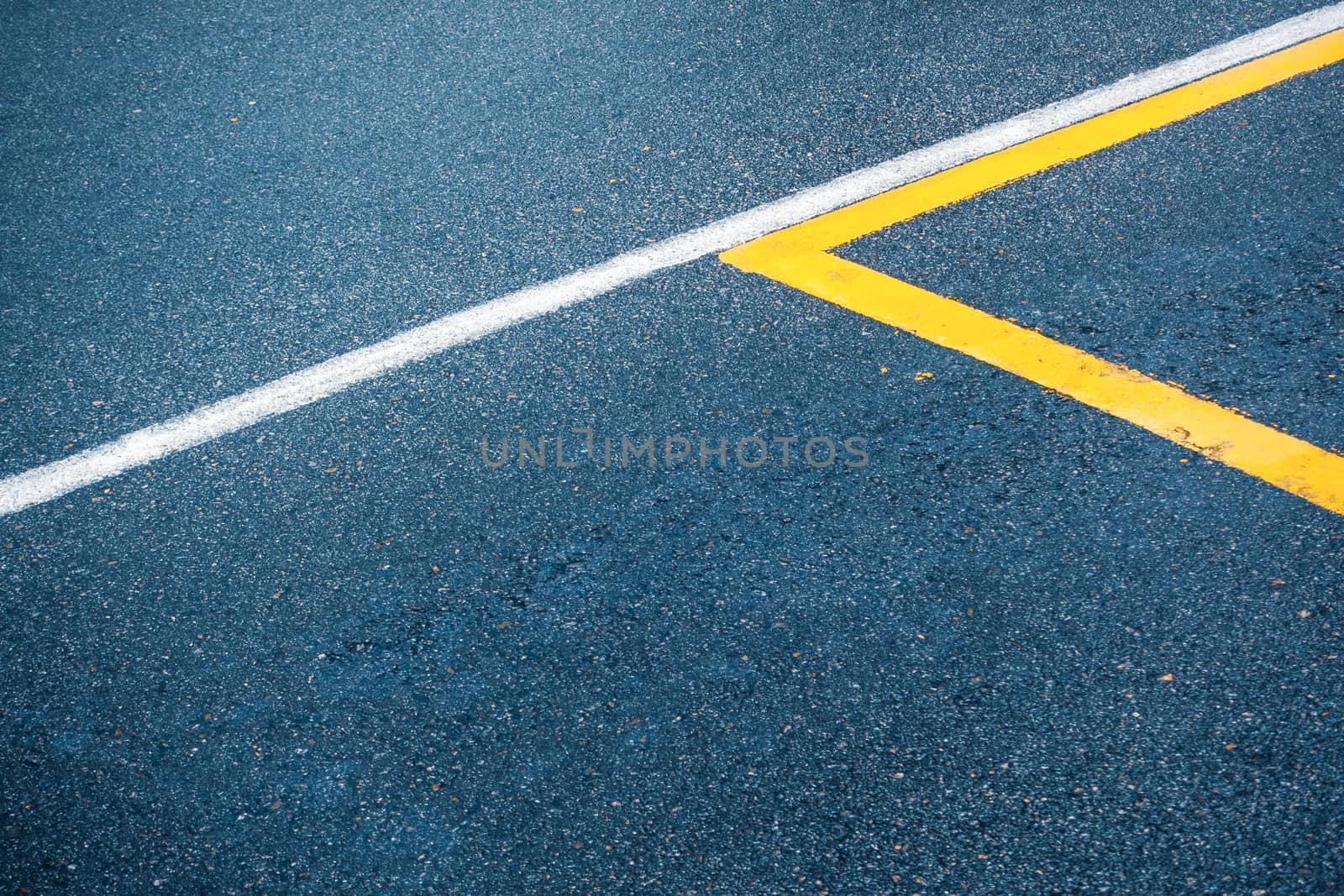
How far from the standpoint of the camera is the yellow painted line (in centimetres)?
290

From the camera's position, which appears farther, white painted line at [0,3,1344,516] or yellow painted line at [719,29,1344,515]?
white painted line at [0,3,1344,516]

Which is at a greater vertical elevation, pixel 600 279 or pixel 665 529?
pixel 600 279

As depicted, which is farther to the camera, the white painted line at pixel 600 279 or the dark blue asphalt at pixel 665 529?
the white painted line at pixel 600 279

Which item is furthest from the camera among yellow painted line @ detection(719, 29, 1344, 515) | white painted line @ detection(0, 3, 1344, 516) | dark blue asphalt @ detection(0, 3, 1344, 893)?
white painted line @ detection(0, 3, 1344, 516)

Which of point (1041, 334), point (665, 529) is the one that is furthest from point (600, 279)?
point (1041, 334)

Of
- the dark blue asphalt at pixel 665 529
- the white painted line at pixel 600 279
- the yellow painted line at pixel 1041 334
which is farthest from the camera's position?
the white painted line at pixel 600 279

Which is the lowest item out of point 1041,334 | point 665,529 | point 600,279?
point 665,529

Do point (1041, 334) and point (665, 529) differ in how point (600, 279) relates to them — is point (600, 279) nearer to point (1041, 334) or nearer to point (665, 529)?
point (665, 529)

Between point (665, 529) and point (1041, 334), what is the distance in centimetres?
123

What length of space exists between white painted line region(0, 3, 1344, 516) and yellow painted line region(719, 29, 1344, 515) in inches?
2.4

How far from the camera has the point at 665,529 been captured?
9.51ft

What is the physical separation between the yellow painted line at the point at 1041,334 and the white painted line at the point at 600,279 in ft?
0.20

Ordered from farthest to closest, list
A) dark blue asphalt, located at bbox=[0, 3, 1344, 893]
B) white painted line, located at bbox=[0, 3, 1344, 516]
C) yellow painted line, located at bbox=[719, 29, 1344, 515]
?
white painted line, located at bbox=[0, 3, 1344, 516] < yellow painted line, located at bbox=[719, 29, 1344, 515] < dark blue asphalt, located at bbox=[0, 3, 1344, 893]

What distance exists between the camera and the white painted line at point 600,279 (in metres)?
3.21
